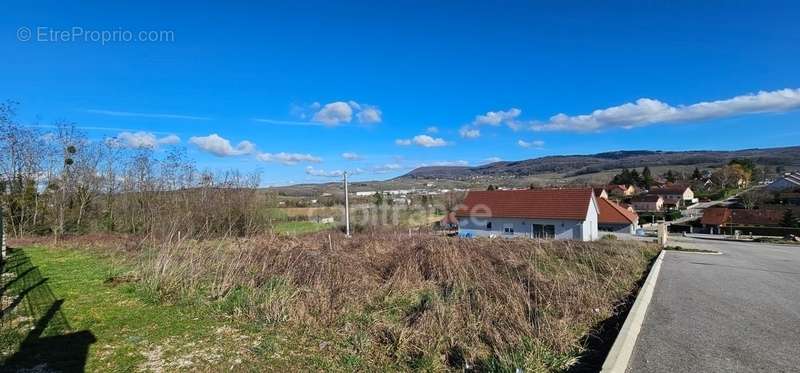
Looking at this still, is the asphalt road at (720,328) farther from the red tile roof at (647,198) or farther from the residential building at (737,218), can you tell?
the red tile roof at (647,198)

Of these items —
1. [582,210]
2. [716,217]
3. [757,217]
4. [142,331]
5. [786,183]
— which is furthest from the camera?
[786,183]

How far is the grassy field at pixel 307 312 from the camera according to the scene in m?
4.53

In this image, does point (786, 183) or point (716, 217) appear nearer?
point (716, 217)

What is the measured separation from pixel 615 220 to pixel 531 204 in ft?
37.4

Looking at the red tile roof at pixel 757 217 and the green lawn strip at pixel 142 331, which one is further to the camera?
the red tile roof at pixel 757 217

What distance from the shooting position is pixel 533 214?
97.5 ft

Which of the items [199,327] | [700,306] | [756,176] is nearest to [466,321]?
[199,327]

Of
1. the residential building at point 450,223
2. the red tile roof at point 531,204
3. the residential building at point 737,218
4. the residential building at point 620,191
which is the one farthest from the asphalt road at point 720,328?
the residential building at point 620,191

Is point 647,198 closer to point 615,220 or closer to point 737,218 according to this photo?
point 737,218

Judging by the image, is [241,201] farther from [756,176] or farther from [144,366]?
[756,176]

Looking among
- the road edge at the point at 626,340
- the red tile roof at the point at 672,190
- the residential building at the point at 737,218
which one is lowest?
the residential building at the point at 737,218

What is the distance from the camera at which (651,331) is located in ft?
17.4

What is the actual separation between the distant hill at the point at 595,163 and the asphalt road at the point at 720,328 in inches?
4331

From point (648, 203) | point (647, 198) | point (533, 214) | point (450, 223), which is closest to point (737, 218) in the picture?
point (648, 203)
